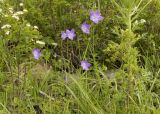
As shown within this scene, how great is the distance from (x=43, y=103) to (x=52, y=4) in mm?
1048

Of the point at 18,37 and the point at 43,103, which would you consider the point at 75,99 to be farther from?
the point at 18,37

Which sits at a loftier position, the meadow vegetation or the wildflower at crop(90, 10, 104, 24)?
the wildflower at crop(90, 10, 104, 24)

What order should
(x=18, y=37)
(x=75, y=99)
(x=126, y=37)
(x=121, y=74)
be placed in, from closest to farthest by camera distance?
(x=126, y=37) < (x=121, y=74) < (x=75, y=99) < (x=18, y=37)

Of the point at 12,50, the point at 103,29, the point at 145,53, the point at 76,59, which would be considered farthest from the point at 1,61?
the point at 145,53

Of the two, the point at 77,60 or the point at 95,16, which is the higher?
the point at 95,16

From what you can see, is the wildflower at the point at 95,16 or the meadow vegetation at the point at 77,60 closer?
the meadow vegetation at the point at 77,60

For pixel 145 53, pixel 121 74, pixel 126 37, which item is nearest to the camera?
pixel 126 37

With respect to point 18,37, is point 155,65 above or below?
below

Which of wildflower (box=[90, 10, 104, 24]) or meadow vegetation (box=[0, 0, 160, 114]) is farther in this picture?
wildflower (box=[90, 10, 104, 24])

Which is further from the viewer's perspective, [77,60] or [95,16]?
[77,60]

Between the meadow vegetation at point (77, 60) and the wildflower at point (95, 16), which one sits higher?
the wildflower at point (95, 16)

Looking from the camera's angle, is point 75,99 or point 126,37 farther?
point 75,99

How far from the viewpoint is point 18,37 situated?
2.98 m

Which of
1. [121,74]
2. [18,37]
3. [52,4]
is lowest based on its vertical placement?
[121,74]
